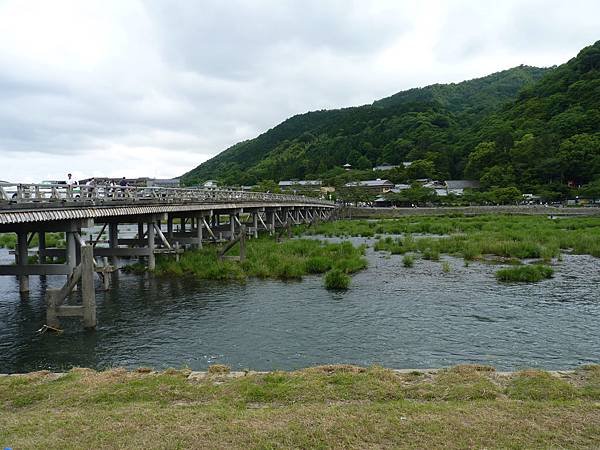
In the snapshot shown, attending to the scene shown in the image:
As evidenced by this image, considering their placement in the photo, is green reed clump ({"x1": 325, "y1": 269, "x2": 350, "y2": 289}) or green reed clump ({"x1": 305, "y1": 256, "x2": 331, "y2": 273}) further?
green reed clump ({"x1": 305, "y1": 256, "x2": 331, "y2": 273})

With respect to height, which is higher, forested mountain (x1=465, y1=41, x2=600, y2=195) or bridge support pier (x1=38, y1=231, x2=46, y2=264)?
forested mountain (x1=465, y1=41, x2=600, y2=195)

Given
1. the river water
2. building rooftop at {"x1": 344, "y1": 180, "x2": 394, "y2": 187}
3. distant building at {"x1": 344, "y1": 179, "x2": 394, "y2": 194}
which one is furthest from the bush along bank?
building rooftop at {"x1": 344, "y1": 180, "x2": 394, "y2": 187}

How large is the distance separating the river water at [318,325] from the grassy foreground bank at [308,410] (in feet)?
10.7

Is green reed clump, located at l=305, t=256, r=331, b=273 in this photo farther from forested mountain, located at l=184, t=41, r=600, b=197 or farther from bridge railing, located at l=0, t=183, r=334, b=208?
forested mountain, located at l=184, t=41, r=600, b=197

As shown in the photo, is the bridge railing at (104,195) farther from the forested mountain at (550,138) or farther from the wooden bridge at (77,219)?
the forested mountain at (550,138)

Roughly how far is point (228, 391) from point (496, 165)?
110332mm

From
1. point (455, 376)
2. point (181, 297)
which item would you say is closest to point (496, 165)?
point (181, 297)

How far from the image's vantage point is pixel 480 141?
124 meters

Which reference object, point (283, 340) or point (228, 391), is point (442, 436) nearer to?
point (228, 391)

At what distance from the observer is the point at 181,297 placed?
72.1 ft

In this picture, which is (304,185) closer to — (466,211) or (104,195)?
(466,211)

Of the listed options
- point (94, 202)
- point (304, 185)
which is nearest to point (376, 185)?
point (304, 185)

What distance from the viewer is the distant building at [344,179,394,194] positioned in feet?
374

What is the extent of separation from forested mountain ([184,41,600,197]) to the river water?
271 ft
